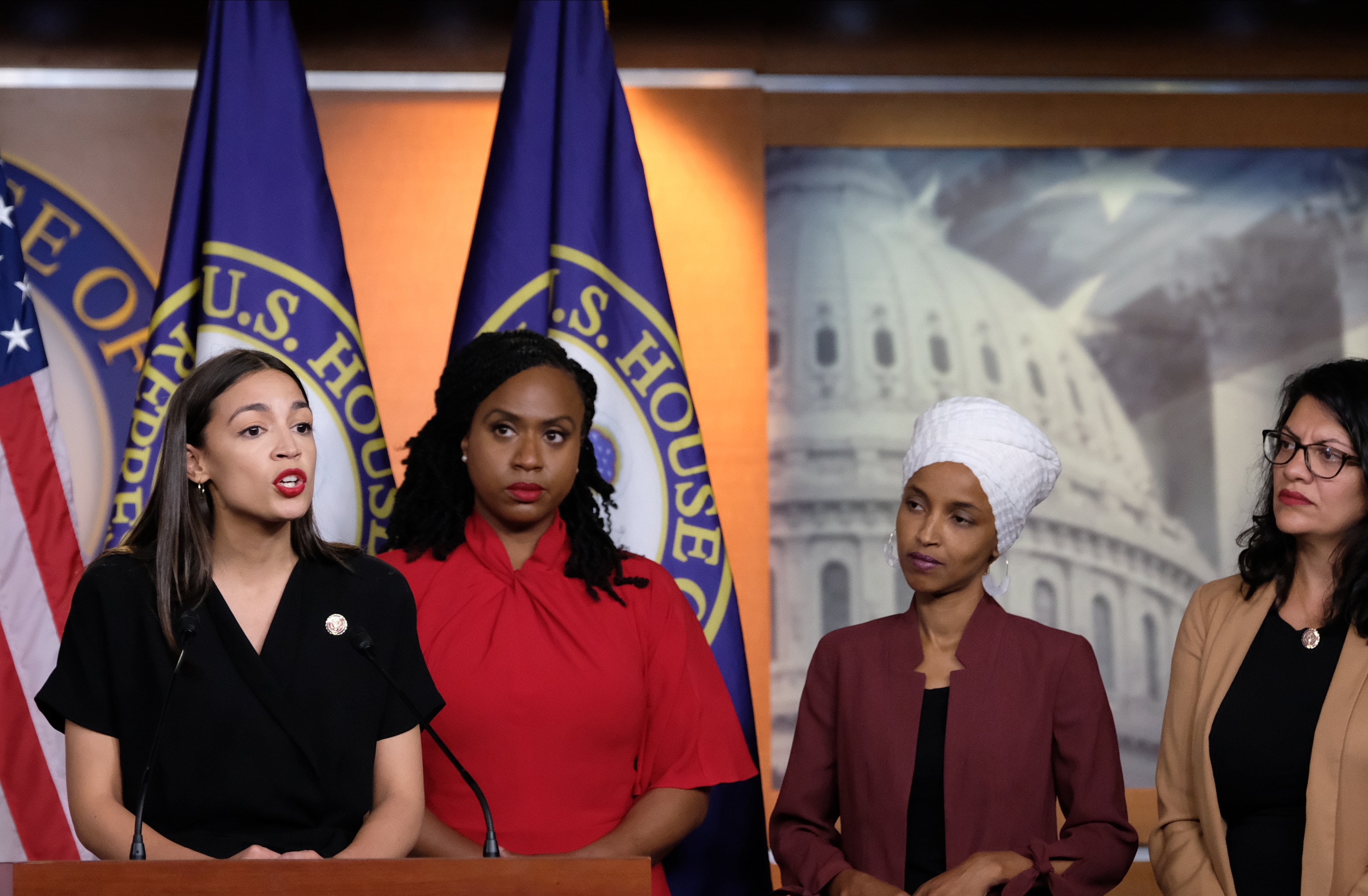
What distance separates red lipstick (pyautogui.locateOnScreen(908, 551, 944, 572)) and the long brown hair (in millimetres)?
1009

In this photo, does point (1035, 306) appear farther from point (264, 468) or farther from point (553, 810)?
point (264, 468)

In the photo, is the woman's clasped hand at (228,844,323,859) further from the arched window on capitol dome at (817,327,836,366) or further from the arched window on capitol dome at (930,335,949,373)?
the arched window on capitol dome at (930,335,949,373)

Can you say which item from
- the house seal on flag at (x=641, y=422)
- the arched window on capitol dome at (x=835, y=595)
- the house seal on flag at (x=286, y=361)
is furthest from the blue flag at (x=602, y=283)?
the arched window on capitol dome at (x=835, y=595)

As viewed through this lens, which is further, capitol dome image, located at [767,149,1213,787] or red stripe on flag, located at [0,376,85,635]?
capitol dome image, located at [767,149,1213,787]

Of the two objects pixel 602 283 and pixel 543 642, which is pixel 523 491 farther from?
pixel 602 283

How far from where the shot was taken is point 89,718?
6.69 ft

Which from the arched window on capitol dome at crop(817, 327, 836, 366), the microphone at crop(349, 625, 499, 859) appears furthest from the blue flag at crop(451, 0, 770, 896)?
the microphone at crop(349, 625, 499, 859)

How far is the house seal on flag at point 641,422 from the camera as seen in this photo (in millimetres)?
3270

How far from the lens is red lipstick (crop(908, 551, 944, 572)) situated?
2.50 metres

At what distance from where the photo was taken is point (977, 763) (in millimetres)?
2396

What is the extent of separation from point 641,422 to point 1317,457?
59.0 inches

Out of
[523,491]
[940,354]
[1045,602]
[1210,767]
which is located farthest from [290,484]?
[1045,602]

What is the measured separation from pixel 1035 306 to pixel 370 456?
208cm

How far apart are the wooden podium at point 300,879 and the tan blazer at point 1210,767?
4.16 ft
